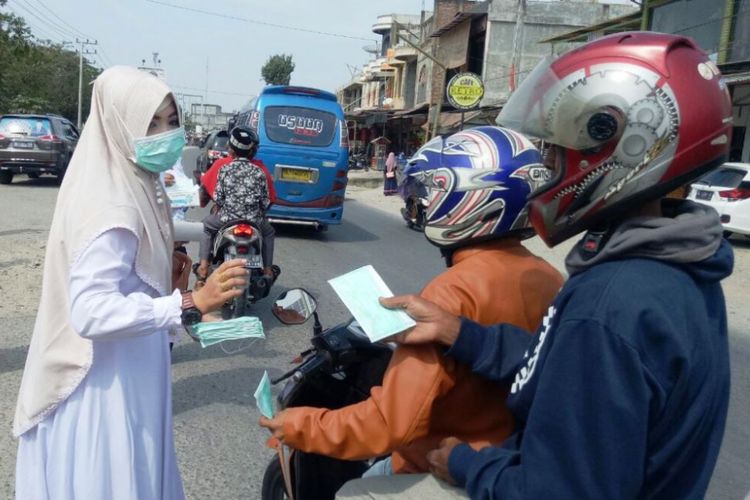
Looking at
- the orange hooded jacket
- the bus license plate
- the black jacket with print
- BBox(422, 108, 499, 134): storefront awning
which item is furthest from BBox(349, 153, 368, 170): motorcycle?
the orange hooded jacket

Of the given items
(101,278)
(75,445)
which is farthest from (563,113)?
(75,445)

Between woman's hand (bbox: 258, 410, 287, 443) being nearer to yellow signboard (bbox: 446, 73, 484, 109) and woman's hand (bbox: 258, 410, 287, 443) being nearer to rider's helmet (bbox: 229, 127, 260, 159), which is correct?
rider's helmet (bbox: 229, 127, 260, 159)

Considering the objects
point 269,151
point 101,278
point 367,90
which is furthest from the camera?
point 367,90

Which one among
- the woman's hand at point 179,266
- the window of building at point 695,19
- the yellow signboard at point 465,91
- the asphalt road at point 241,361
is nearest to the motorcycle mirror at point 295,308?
the woman's hand at point 179,266

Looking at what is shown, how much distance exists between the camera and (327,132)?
11977 mm

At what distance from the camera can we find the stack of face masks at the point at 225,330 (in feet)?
7.02

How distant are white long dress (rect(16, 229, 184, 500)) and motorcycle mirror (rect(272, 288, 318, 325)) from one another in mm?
325

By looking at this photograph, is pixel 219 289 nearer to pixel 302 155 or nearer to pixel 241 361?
pixel 241 361

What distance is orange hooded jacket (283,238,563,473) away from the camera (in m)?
1.60

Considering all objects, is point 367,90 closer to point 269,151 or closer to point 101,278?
point 269,151

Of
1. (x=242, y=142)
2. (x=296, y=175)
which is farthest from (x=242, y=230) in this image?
(x=296, y=175)

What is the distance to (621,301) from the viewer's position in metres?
1.18

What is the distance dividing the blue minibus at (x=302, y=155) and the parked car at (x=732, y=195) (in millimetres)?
6433

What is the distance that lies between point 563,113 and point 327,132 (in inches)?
423
